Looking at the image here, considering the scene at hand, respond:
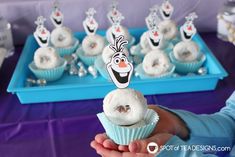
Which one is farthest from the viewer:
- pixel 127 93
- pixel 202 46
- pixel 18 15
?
pixel 18 15

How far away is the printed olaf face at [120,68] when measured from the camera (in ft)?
1.67

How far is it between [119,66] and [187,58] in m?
0.49

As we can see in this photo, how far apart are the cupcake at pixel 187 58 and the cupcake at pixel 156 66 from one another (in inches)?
1.7

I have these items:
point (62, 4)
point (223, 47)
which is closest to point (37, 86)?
point (62, 4)

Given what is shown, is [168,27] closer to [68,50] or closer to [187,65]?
[187,65]

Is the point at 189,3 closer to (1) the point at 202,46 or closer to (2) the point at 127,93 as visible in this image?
(1) the point at 202,46

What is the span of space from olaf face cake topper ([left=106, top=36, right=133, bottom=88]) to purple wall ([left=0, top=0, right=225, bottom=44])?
0.75 m

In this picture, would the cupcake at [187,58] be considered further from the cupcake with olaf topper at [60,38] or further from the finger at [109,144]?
the finger at [109,144]

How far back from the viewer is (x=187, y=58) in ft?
3.15

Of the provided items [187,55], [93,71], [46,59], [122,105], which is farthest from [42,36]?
[122,105]

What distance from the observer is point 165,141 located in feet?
1.73

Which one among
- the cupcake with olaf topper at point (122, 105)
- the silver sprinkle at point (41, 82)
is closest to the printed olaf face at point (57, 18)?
the silver sprinkle at point (41, 82)

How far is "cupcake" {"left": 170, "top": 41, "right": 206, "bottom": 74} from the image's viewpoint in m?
0.95

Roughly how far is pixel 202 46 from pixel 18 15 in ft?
2.11
